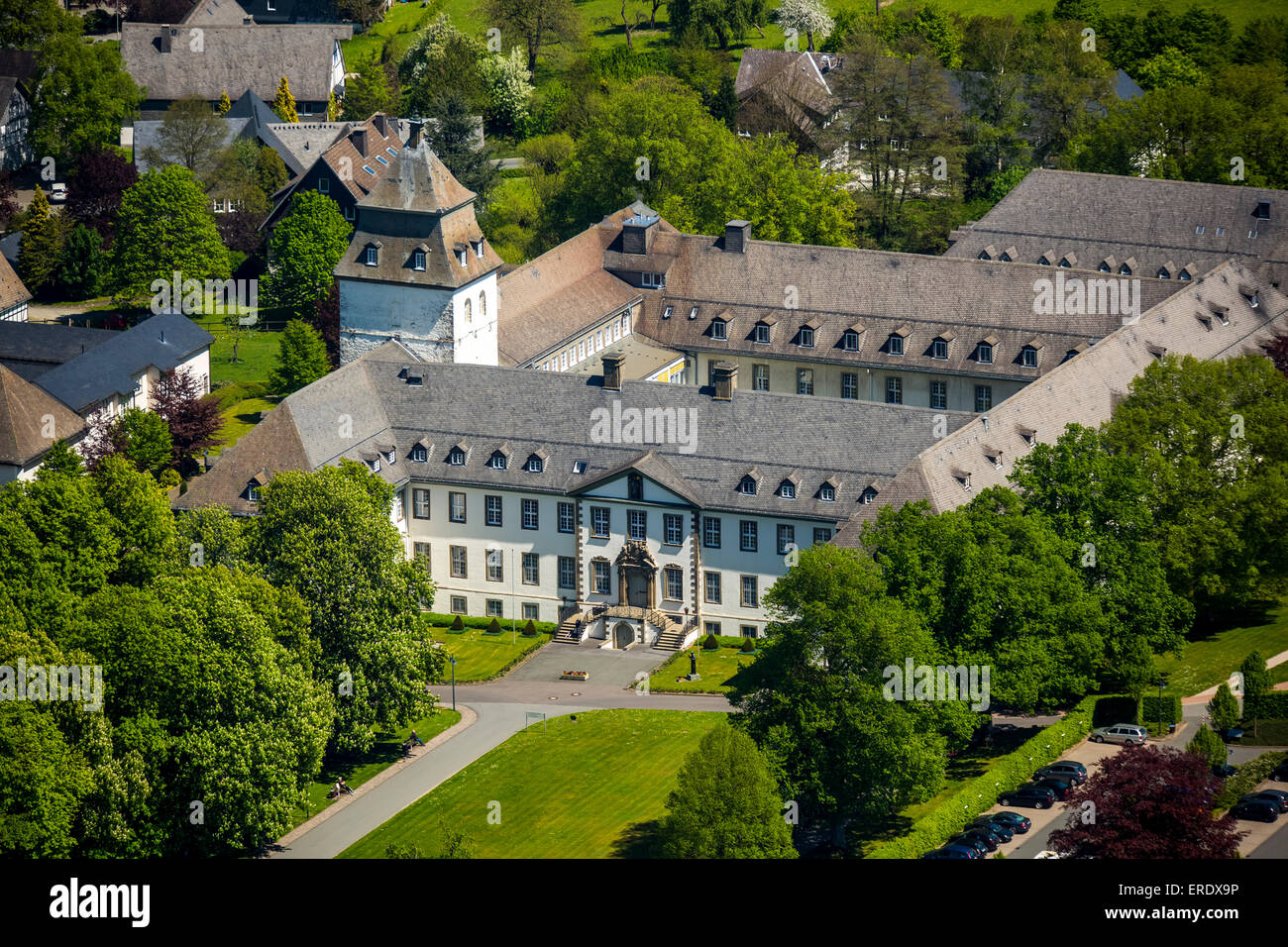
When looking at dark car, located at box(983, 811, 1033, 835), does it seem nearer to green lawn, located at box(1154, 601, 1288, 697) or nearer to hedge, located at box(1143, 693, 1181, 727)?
hedge, located at box(1143, 693, 1181, 727)

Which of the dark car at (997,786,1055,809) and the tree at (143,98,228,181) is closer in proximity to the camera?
the dark car at (997,786,1055,809)

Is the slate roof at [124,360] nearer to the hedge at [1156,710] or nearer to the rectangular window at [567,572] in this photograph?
the rectangular window at [567,572]

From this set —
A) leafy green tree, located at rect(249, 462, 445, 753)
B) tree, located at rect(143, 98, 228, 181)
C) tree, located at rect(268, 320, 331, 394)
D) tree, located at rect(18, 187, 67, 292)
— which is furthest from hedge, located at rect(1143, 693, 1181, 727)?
tree, located at rect(143, 98, 228, 181)

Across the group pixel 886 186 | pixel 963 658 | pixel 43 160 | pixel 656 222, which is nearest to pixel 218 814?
pixel 963 658

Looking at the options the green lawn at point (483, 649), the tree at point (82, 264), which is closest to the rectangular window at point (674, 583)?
the green lawn at point (483, 649)

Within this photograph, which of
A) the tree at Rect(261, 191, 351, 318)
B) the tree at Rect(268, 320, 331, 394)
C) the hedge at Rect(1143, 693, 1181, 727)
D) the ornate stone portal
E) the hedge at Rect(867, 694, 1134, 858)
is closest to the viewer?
the hedge at Rect(867, 694, 1134, 858)

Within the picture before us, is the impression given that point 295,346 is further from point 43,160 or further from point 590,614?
point 43,160
